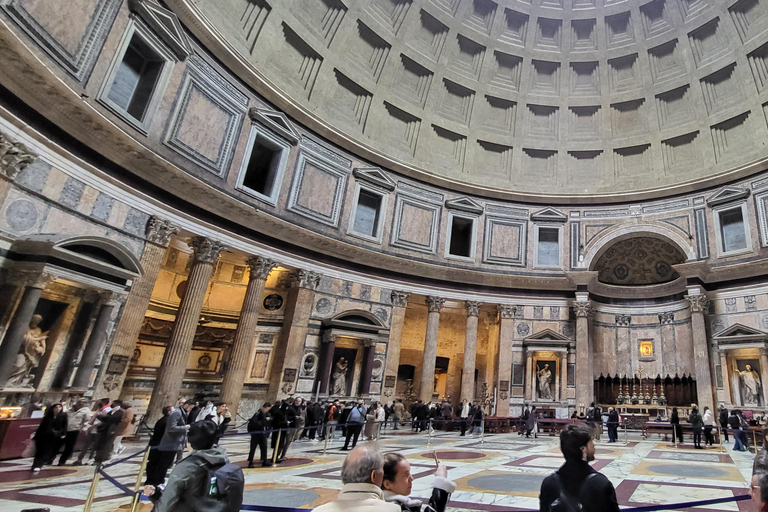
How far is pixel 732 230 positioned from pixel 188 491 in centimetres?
2438

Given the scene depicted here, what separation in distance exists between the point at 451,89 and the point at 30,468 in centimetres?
2322

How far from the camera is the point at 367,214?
831 inches

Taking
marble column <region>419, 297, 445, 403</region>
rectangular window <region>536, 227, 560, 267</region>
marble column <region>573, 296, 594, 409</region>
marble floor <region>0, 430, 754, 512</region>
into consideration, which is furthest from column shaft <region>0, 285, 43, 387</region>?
rectangular window <region>536, 227, 560, 267</region>

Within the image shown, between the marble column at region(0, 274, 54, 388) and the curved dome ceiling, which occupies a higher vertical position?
the curved dome ceiling

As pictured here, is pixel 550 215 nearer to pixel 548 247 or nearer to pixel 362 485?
pixel 548 247

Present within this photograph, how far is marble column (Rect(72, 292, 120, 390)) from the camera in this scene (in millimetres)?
10734

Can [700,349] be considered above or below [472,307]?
below

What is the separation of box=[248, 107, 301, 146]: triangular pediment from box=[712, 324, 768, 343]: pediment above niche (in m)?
19.4

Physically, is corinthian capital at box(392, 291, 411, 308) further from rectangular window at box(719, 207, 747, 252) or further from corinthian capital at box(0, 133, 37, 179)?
rectangular window at box(719, 207, 747, 252)

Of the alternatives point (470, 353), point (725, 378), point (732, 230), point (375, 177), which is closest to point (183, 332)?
point (375, 177)

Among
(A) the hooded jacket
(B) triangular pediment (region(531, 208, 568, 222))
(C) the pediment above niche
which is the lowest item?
(A) the hooded jacket

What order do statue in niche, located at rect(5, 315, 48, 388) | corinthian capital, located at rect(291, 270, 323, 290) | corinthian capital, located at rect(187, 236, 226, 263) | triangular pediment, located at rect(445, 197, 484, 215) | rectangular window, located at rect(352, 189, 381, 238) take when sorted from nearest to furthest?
statue in niche, located at rect(5, 315, 48, 388)
corinthian capital, located at rect(187, 236, 226, 263)
corinthian capital, located at rect(291, 270, 323, 290)
rectangular window, located at rect(352, 189, 381, 238)
triangular pediment, located at rect(445, 197, 484, 215)

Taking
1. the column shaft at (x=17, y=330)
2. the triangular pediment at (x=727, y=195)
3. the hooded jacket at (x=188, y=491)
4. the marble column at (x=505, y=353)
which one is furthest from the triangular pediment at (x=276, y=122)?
the triangular pediment at (x=727, y=195)

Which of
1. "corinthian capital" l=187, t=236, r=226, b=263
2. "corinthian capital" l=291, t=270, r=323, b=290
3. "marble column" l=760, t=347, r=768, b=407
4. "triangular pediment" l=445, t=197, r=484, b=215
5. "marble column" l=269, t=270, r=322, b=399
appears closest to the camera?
"corinthian capital" l=187, t=236, r=226, b=263
